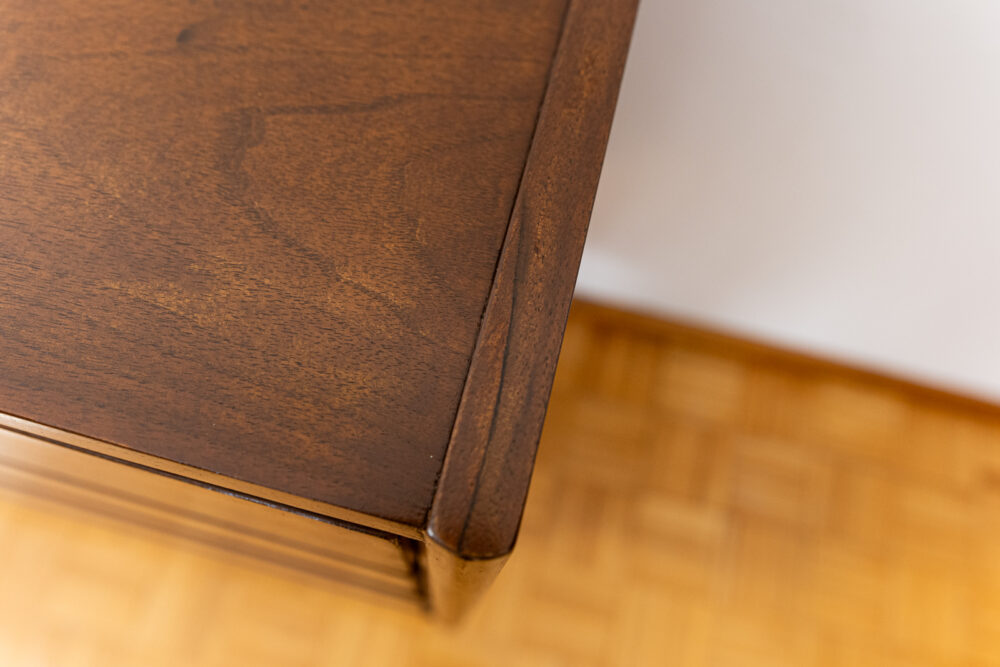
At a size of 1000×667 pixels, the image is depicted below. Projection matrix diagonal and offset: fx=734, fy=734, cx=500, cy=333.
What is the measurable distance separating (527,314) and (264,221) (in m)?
0.12

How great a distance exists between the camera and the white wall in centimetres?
51

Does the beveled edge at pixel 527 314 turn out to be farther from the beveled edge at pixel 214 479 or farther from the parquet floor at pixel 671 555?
the parquet floor at pixel 671 555

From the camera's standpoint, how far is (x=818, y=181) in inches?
25.9

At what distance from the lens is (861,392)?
99cm

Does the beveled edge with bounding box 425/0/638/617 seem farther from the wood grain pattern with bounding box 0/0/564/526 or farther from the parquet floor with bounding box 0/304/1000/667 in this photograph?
the parquet floor with bounding box 0/304/1000/667

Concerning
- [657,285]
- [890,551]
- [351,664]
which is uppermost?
[657,285]

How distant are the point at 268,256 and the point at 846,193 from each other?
0.55m

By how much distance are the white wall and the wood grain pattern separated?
260 mm

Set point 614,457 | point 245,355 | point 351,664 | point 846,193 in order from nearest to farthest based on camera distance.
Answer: point 245,355 < point 846,193 < point 351,664 < point 614,457

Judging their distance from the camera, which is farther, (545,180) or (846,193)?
(846,193)

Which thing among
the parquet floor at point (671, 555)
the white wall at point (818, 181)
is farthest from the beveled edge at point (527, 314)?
the parquet floor at point (671, 555)

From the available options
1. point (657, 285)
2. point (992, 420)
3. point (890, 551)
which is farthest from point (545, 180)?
point (992, 420)

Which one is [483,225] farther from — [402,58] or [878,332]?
[878,332]

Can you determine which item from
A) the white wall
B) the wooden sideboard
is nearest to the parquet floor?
the white wall
